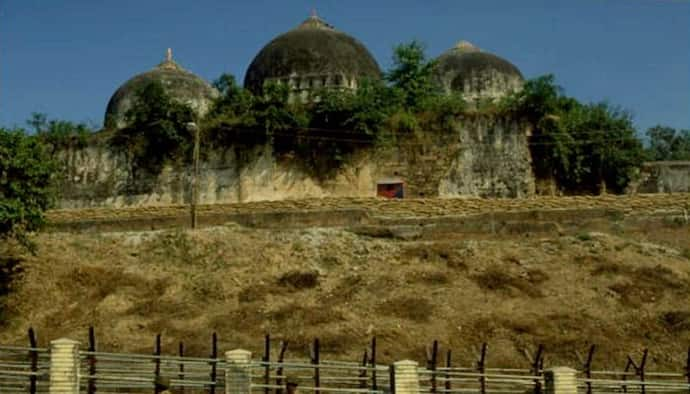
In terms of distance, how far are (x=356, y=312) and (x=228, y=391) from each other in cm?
754

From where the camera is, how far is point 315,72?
31219 mm

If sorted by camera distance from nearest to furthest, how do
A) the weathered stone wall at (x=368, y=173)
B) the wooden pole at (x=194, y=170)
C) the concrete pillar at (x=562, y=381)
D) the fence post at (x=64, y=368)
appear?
the fence post at (x=64, y=368), the concrete pillar at (x=562, y=381), the wooden pole at (x=194, y=170), the weathered stone wall at (x=368, y=173)

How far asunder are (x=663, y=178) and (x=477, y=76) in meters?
8.68

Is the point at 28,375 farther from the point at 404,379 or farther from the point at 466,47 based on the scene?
the point at 466,47

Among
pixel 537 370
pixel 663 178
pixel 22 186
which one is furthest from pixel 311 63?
pixel 537 370

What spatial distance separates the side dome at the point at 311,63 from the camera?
31156 millimetres

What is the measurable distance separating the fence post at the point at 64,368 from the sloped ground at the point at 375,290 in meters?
5.94

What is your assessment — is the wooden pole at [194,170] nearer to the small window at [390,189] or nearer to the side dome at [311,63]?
the side dome at [311,63]

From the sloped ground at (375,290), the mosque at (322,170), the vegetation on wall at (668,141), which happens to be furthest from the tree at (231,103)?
the vegetation on wall at (668,141)

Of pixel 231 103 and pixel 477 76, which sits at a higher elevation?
pixel 477 76

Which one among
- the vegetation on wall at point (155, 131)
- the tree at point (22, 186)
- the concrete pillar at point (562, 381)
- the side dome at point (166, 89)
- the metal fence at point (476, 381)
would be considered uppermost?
the side dome at point (166, 89)

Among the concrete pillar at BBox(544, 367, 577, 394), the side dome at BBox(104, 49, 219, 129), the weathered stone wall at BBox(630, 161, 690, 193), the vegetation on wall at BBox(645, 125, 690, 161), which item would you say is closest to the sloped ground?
the concrete pillar at BBox(544, 367, 577, 394)

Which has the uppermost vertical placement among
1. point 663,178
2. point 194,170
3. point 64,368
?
point 194,170

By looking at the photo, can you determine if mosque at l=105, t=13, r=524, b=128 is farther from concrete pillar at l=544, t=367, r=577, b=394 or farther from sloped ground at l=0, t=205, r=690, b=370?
concrete pillar at l=544, t=367, r=577, b=394
